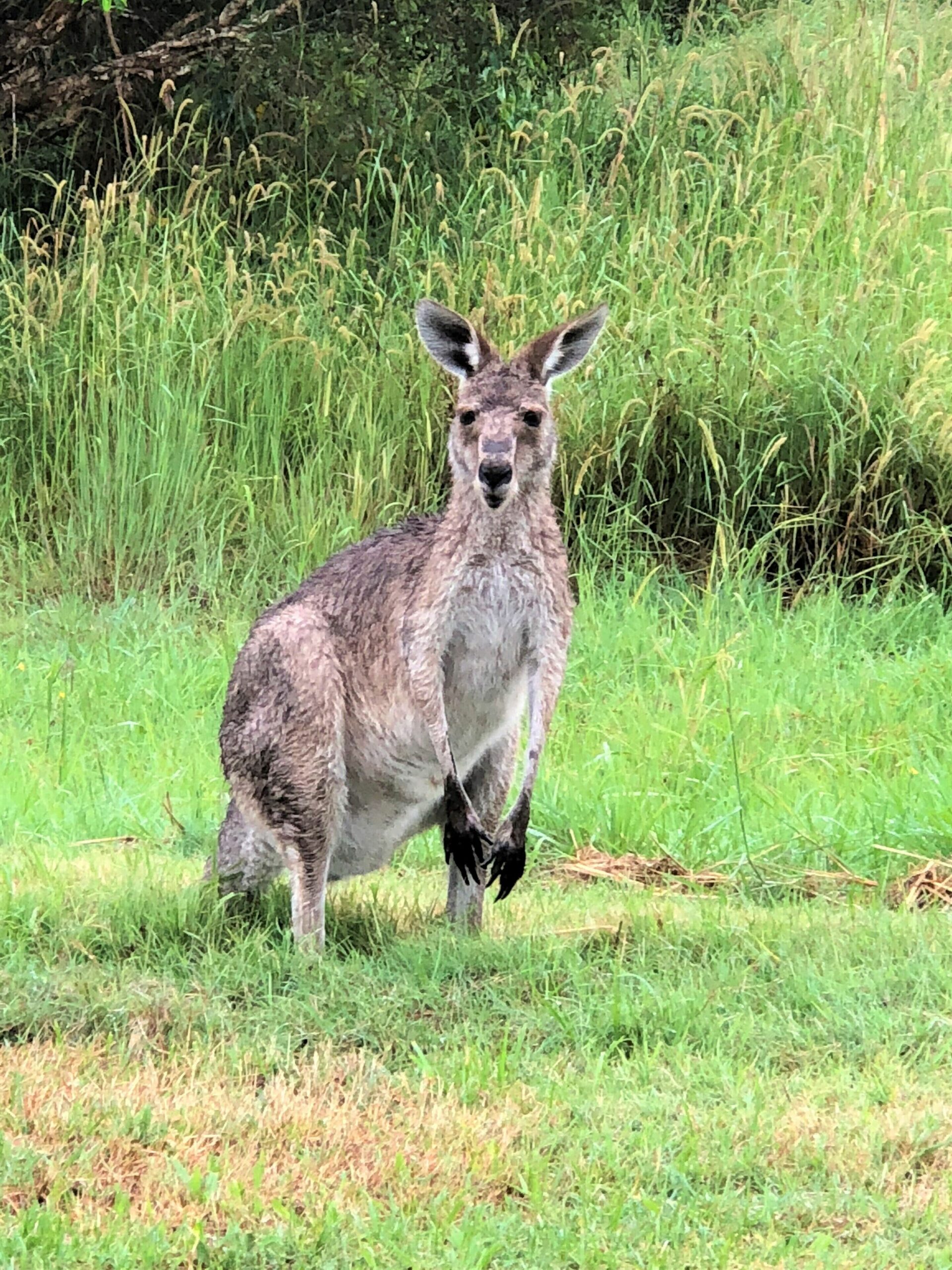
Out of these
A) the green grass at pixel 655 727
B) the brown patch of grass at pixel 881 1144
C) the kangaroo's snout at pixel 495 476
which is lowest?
the green grass at pixel 655 727

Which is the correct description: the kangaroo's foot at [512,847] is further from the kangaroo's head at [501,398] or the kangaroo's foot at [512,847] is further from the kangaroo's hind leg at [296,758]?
the kangaroo's head at [501,398]

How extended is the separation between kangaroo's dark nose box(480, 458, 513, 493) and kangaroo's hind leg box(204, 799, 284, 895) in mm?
1117

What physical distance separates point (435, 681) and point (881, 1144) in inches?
63.7

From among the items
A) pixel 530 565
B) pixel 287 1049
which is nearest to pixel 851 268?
pixel 530 565

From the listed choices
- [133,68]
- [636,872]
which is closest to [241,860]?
[636,872]

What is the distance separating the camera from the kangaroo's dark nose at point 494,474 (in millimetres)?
4316

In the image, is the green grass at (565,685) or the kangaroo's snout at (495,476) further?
the kangaroo's snout at (495,476)

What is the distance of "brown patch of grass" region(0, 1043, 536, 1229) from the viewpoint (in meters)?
3.17

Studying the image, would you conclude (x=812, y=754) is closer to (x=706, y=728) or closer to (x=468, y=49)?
(x=706, y=728)

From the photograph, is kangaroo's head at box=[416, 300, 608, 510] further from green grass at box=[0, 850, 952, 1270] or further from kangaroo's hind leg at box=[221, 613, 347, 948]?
green grass at box=[0, 850, 952, 1270]

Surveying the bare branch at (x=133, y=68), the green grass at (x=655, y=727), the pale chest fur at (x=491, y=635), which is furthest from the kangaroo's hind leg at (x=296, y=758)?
the bare branch at (x=133, y=68)

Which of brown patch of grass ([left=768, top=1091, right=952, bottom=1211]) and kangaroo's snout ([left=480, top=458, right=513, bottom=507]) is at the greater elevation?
kangaroo's snout ([left=480, top=458, right=513, bottom=507])

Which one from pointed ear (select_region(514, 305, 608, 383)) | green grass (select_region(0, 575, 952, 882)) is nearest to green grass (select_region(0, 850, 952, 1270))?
green grass (select_region(0, 575, 952, 882))

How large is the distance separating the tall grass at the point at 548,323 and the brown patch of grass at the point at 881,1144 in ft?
13.7
